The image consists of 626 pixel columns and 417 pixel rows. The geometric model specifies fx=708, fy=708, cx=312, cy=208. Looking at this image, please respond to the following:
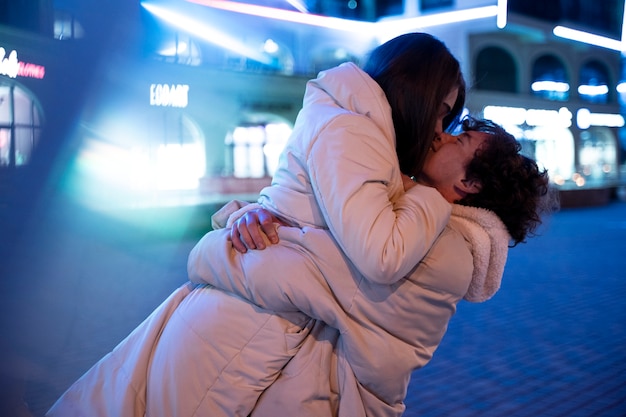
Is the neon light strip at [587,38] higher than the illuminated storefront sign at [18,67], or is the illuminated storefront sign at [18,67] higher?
the neon light strip at [587,38]

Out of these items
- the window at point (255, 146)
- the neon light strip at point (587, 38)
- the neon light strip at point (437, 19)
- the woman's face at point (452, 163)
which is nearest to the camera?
the woman's face at point (452, 163)

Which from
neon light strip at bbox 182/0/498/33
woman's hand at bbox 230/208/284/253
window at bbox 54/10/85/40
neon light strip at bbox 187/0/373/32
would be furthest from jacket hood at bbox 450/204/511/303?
neon light strip at bbox 182/0/498/33

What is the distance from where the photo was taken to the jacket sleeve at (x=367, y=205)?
1464 millimetres

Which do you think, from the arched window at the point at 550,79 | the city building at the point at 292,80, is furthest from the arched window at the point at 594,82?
the arched window at the point at 550,79

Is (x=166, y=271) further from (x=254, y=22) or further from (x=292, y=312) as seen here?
(x=254, y=22)

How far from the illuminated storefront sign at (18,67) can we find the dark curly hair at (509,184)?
3.45 ft

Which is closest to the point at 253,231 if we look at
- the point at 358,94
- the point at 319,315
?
the point at 319,315

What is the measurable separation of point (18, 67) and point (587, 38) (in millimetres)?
40288

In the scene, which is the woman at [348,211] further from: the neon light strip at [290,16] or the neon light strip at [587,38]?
the neon light strip at [587,38]

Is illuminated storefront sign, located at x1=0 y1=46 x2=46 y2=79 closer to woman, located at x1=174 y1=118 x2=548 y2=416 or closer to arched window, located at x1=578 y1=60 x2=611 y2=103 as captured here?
woman, located at x1=174 y1=118 x2=548 y2=416

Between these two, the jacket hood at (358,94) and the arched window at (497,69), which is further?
the arched window at (497,69)

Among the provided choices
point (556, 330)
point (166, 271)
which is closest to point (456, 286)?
point (556, 330)

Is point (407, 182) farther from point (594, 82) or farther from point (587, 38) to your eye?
point (594, 82)

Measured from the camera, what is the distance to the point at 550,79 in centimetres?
3825
